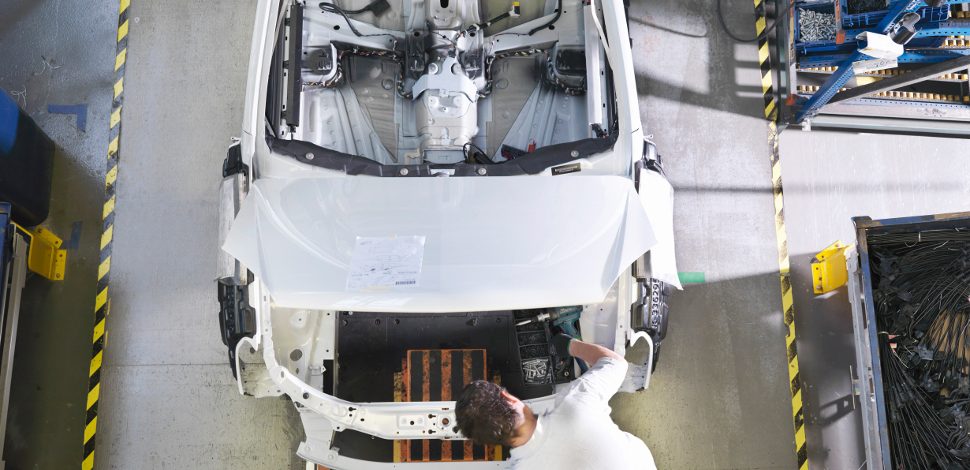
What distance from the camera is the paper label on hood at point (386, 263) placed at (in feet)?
9.26

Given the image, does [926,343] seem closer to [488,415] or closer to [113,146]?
[488,415]

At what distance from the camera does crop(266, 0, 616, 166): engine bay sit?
372cm

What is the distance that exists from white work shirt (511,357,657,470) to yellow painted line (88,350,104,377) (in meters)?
2.75

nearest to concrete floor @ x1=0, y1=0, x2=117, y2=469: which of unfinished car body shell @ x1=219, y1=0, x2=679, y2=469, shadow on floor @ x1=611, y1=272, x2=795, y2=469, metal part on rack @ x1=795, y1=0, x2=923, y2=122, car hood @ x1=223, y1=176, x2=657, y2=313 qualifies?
unfinished car body shell @ x1=219, y1=0, x2=679, y2=469

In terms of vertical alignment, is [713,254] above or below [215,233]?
below

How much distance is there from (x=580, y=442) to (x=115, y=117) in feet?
11.7

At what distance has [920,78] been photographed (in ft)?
14.3

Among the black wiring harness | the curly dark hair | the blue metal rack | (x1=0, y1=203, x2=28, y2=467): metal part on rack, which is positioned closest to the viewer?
the curly dark hair

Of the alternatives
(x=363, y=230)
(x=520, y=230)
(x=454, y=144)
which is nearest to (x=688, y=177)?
(x=454, y=144)

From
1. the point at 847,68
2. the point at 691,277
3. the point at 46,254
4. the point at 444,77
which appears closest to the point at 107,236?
the point at 46,254

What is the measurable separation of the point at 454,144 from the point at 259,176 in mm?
1023

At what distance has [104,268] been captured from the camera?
4301 mm

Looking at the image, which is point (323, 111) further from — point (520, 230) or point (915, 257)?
point (915, 257)

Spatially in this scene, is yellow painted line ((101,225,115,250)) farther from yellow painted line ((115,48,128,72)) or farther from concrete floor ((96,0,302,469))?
yellow painted line ((115,48,128,72))
